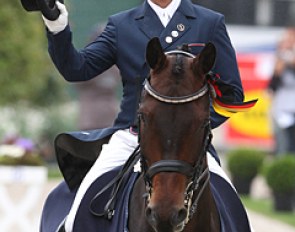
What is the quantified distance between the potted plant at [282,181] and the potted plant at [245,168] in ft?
6.00

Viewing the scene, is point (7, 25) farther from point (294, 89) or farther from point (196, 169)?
point (196, 169)

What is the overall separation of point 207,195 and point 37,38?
14486 millimetres

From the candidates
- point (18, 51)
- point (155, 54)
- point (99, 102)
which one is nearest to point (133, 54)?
point (155, 54)

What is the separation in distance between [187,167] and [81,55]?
1.20 meters

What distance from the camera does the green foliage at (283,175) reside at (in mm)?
14172

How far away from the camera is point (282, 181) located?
46.8ft

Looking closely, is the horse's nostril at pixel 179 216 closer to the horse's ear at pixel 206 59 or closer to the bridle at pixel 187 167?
the bridle at pixel 187 167

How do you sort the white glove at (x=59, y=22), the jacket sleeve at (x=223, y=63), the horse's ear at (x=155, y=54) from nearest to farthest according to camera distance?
the horse's ear at (x=155, y=54) < the white glove at (x=59, y=22) < the jacket sleeve at (x=223, y=63)

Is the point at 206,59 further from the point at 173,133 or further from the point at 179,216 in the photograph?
the point at 179,216

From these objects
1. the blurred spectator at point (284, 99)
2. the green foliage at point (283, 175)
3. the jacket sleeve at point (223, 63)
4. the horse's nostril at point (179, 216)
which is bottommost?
the blurred spectator at point (284, 99)

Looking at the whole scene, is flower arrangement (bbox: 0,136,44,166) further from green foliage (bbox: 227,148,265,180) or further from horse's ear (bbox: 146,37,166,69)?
horse's ear (bbox: 146,37,166,69)

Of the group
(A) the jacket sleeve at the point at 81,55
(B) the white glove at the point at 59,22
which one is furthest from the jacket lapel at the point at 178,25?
(B) the white glove at the point at 59,22

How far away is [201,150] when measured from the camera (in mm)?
5152

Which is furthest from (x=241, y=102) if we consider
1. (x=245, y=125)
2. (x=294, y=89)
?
(x=245, y=125)
